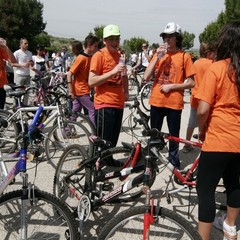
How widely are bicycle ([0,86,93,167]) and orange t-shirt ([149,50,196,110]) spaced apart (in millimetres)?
1109

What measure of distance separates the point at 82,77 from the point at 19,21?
45091 mm

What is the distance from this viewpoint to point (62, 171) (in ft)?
11.8

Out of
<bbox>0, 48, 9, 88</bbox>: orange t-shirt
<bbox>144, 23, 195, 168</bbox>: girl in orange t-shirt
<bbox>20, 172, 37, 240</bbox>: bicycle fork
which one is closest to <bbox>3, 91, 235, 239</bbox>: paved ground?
<bbox>144, 23, 195, 168</bbox>: girl in orange t-shirt

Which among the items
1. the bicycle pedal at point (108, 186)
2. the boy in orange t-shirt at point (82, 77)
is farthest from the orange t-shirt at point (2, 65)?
the bicycle pedal at point (108, 186)

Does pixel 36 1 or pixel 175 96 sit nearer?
pixel 175 96

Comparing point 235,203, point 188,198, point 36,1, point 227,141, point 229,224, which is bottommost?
point 188,198

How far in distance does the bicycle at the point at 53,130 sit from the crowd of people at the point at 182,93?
12.4 inches

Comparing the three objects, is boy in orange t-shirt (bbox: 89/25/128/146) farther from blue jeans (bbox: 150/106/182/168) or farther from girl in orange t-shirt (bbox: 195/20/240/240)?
girl in orange t-shirt (bbox: 195/20/240/240)

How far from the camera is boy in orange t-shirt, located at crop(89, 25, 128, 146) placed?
376 centimetres

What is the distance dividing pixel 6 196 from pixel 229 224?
180 centimetres

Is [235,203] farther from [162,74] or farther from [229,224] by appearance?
[162,74]

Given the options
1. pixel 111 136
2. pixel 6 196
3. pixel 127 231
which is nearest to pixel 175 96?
pixel 111 136

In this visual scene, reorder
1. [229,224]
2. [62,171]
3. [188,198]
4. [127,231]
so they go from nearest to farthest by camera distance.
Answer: [127,231] → [229,224] → [62,171] → [188,198]

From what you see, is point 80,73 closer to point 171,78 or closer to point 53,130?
point 53,130
